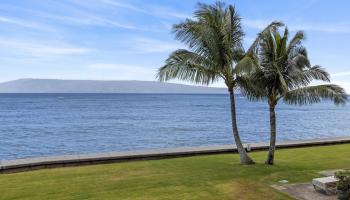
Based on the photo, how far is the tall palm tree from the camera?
12.7 metres

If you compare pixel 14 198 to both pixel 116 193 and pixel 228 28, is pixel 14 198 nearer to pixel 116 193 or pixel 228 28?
pixel 116 193

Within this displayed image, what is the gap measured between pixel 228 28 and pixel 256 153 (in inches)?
274

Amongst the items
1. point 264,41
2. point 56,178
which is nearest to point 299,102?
point 264,41

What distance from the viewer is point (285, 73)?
12.6 metres

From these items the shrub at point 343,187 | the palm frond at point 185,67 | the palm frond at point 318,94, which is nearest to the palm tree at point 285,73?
the palm frond at point 318,94

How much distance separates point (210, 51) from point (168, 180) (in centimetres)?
493

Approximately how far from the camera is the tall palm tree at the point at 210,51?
41.6 ft

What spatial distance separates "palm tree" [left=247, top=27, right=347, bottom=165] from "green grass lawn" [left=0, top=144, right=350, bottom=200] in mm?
2181

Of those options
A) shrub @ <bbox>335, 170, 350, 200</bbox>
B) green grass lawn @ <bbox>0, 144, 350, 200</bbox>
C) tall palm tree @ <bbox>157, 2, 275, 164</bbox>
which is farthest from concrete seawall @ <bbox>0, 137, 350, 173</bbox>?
→ shrub @ <bbox>335, 170, 350, 200</bbox>

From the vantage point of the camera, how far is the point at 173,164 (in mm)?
13586

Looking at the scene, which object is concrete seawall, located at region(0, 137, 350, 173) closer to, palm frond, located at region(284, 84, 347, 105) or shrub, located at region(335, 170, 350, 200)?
palm frond, located at region(284, 84, 347, 105)

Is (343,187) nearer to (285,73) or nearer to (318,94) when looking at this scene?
(318,94)

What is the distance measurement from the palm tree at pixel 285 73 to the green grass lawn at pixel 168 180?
7.16 feet

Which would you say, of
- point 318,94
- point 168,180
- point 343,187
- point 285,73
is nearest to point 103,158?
point 168,180
